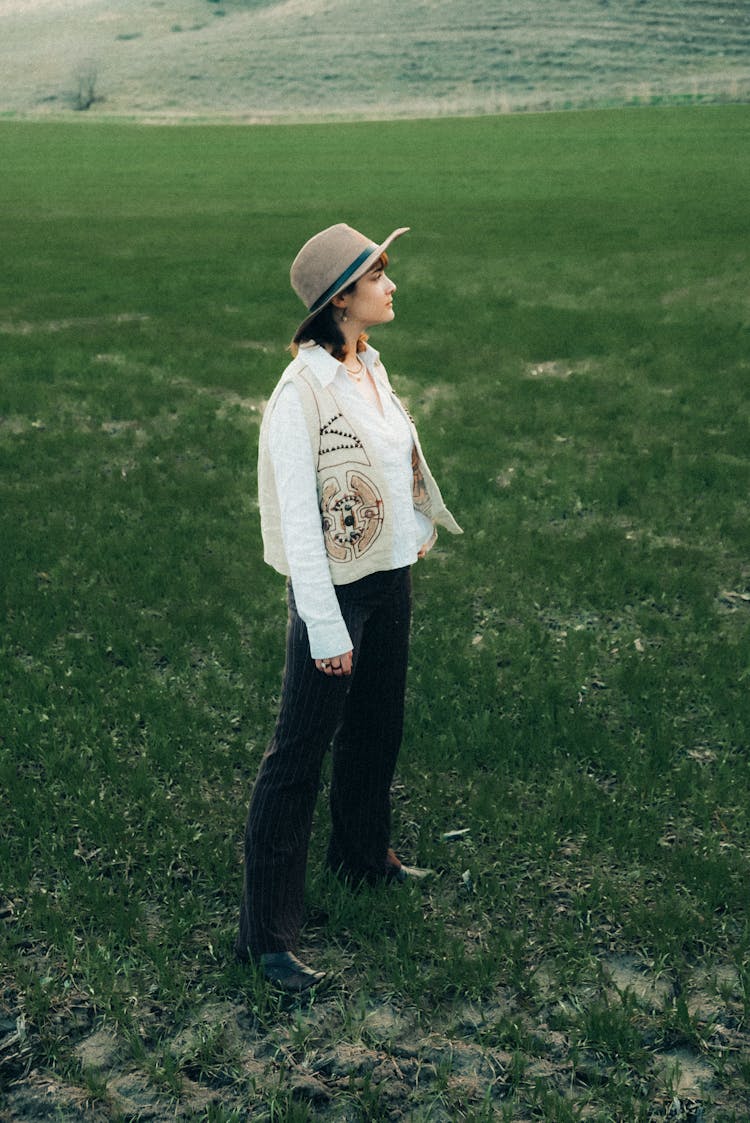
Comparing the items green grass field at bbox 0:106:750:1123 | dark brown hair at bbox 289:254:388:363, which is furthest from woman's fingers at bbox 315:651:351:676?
green grass field at bbox 0:106:750:1123

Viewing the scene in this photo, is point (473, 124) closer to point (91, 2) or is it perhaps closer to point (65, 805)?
point (65, 805)

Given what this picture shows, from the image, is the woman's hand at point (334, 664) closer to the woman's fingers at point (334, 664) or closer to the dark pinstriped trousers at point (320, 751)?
the woman's fingers at point (334, 664)

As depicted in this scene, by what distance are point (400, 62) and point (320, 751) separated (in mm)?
115162

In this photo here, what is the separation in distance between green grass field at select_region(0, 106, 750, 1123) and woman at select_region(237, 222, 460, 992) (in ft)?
1.65

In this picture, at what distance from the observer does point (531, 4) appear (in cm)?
12244

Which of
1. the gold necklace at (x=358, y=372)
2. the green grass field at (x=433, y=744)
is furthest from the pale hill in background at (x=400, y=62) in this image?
the gold necklace at (x=358, y=372)

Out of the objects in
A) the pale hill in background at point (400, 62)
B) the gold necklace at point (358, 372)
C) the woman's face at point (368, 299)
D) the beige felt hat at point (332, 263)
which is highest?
the beige felt hat at point (332, 263)

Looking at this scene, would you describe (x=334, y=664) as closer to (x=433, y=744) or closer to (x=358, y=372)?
(x=358, y=372)

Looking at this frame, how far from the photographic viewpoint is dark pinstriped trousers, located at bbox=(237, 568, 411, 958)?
3879 mm

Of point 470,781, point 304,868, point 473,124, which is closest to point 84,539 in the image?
point 470,781

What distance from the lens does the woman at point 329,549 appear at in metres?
3.66

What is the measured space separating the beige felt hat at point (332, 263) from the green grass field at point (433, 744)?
2.36m

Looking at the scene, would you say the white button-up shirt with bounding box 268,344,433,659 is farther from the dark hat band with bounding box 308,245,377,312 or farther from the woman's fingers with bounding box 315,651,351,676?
the dark hat band with bounding box 308,245,377,312

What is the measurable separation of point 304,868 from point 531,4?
134m
